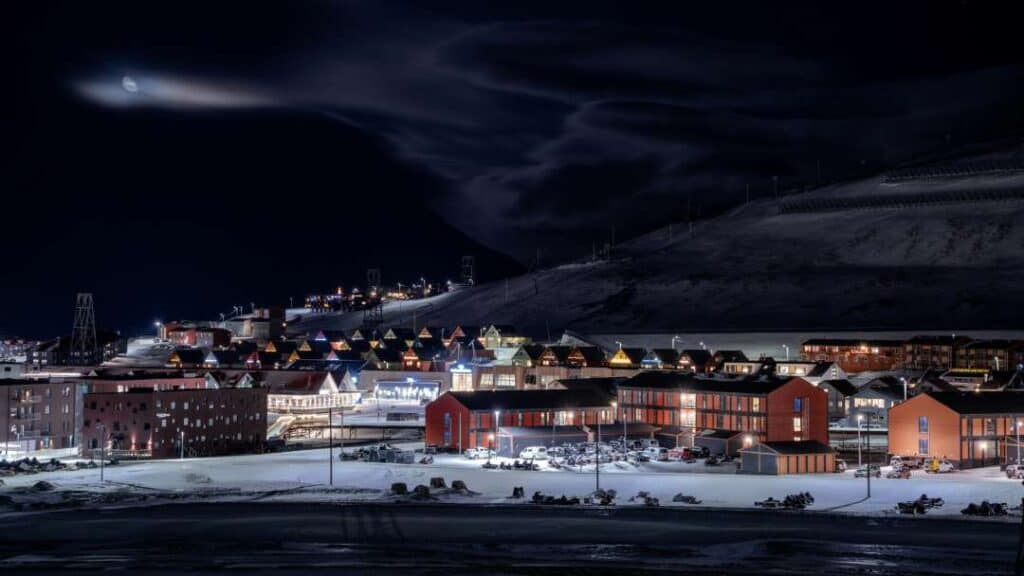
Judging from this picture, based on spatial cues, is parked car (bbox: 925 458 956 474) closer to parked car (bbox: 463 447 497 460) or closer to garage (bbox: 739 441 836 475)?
garage (bbox: 739 441 836 475)

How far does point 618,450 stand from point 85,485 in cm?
1963

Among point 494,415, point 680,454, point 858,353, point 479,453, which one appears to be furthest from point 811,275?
point 479,453

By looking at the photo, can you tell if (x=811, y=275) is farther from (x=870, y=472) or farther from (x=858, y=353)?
(x=870, y=472)

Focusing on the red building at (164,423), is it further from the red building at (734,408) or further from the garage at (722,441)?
the garage at (722,441)

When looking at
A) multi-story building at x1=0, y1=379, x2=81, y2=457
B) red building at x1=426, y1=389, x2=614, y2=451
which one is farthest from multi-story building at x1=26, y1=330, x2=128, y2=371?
red building at x1=426, y1=389, x2=614, y2=451

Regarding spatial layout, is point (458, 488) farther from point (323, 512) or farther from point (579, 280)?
point (579, 280)

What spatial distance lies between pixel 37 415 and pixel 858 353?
2094 inches

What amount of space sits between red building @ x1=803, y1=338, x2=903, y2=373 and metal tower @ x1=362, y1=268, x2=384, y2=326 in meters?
69.7

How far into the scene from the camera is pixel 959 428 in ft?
127

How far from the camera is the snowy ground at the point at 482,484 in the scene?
31969mm

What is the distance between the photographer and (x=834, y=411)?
56.7m

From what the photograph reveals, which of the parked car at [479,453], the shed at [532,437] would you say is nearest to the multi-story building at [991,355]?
the shed at [532,437]

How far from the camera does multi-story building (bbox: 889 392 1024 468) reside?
3891cm

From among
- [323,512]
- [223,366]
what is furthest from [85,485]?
[223,366]
